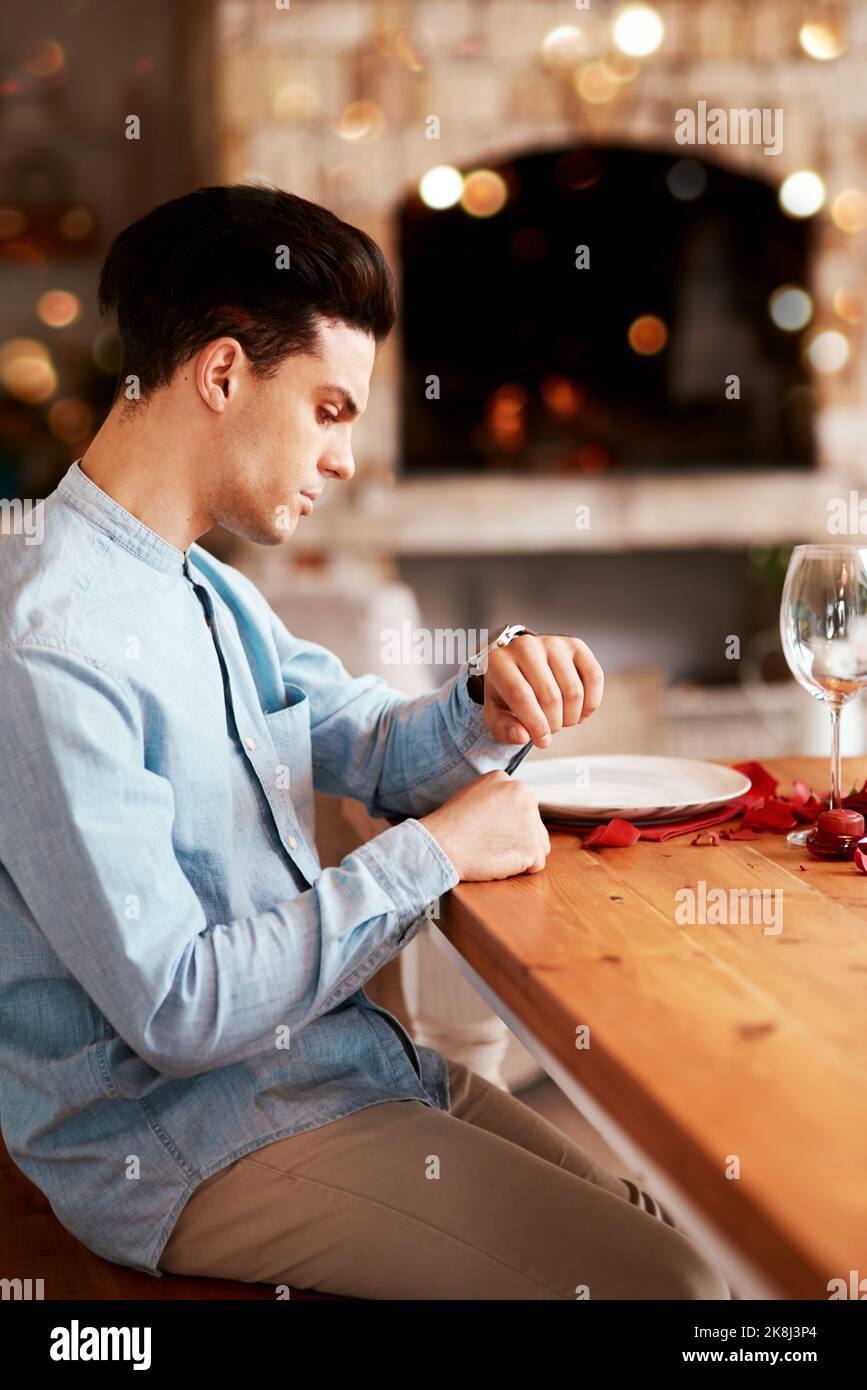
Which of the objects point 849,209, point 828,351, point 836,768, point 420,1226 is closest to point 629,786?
point 836,768

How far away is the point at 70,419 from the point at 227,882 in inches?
151

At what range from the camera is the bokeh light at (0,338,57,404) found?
454 cm

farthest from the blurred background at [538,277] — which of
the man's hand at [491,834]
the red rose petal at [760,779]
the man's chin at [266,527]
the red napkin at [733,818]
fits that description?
the man's hand at [491,834]

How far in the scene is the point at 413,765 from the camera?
4.24ft

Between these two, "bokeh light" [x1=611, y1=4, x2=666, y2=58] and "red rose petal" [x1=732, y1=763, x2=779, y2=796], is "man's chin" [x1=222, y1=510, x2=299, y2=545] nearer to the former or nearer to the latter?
"red rose petal" [x1=732, y1=763, x2=779, y2=796]

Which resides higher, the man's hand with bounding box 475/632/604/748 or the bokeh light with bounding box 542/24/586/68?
the bokeh light with bounding box 542/24/586/68

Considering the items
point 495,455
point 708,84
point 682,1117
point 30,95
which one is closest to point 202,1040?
point 682,1117

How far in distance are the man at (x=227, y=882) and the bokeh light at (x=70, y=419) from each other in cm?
358

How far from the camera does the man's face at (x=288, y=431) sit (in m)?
1.08

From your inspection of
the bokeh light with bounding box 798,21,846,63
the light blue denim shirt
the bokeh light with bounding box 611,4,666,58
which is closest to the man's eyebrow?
the light blue denim shirt

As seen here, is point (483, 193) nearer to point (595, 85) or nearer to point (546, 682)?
point (595, 85)

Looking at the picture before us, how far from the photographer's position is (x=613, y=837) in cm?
112

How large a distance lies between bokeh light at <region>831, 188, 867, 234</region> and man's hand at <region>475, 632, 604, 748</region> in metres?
3.54
